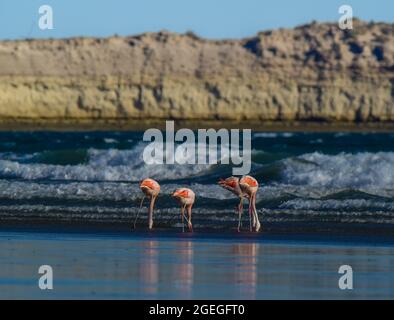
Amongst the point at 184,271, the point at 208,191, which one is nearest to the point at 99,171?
the point at 208,191

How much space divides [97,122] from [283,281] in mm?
A: 74360

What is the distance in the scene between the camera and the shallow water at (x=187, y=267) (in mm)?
14125

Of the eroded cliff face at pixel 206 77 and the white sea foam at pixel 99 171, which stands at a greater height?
the eroded cliff face at pixel 206 77

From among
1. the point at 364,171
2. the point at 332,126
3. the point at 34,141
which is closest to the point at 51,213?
the point at 364,171

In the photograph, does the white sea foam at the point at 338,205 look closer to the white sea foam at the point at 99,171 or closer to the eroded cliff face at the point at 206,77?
the white sea foam at the point at 99,171

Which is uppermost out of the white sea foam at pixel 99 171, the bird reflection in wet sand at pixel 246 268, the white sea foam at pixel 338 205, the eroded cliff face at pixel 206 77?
the eroded cliff face at pixel 206 77

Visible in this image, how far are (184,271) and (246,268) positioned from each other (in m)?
0.76

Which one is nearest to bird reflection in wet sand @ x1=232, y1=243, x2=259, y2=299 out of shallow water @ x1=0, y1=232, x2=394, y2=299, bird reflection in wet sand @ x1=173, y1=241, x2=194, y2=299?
shallow water @ x1=0, y1=232, x2=394, y2=299

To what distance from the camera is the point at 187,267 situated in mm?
16047

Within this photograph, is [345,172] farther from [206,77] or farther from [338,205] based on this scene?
[206,77]

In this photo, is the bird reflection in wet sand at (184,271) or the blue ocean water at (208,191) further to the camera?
the blue ocean water at (208,191)

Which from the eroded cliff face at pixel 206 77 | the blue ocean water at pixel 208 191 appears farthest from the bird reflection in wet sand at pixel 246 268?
the eroded cliff face at pixel 206 77

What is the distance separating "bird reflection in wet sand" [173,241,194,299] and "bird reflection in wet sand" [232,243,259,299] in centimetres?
48

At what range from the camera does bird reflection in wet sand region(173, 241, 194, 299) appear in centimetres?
1430
